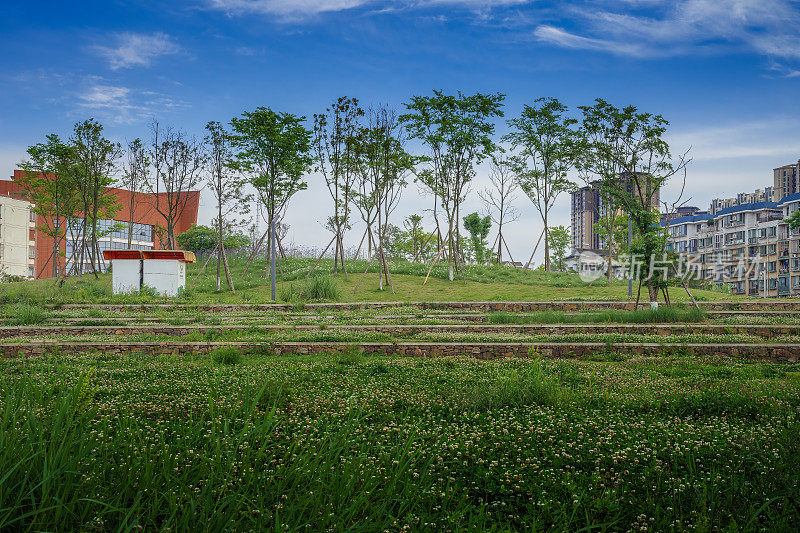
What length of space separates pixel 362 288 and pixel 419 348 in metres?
17.7

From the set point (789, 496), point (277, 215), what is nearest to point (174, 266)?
point (277, 215)

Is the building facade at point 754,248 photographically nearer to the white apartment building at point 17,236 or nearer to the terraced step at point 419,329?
the terraced step at point 419,329

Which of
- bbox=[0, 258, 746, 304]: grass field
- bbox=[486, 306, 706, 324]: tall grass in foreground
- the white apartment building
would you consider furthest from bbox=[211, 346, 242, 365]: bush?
the white apartment building

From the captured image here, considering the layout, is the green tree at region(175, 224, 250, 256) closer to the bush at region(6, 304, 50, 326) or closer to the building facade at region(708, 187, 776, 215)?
the bush at region(6, 304, 50, 326)

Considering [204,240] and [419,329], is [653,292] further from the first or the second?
[204,240]

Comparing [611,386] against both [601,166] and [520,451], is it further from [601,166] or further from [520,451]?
[601,166]

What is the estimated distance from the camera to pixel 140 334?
11.6 metres

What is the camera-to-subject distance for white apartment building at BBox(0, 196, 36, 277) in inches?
2174

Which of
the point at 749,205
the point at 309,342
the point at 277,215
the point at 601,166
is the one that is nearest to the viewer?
the point at 309,342

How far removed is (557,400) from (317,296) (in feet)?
59.4

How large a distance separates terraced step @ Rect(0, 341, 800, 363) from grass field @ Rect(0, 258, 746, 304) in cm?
1155

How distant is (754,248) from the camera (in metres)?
66.1

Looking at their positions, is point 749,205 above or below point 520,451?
above

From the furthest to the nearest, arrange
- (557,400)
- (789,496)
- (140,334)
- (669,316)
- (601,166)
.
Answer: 1. (601,166)
2. (669,316)
3. (140,334)
4. (557,400)
5. (789,496)
